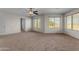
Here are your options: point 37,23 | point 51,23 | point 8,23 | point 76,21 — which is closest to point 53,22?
point 51,23

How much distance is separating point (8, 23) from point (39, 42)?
0.68 m

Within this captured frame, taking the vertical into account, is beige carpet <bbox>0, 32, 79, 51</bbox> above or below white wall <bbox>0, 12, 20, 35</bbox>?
below

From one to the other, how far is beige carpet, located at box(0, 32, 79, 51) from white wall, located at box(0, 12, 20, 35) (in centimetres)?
9

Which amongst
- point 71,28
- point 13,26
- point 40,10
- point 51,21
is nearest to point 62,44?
point 71,28

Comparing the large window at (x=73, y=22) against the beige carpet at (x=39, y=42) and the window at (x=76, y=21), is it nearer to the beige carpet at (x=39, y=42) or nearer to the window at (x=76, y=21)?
the window at (x=76, y=21)

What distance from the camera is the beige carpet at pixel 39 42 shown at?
214 cm

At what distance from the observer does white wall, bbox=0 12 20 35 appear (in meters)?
2.12

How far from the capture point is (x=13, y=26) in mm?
2193

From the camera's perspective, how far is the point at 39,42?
217cm

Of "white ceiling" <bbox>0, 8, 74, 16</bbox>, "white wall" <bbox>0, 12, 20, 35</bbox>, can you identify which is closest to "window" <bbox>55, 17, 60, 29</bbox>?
"white ceiling" <bbox>0, 8, 74, 16</bbox>

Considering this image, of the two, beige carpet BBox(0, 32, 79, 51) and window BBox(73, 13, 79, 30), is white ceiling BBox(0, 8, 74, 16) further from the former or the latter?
beige carpet BBox(0, 32, 79, 51)

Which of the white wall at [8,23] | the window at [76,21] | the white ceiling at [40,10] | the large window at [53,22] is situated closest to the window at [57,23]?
the large window at [53,22]

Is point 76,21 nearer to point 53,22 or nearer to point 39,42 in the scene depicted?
point 53,22

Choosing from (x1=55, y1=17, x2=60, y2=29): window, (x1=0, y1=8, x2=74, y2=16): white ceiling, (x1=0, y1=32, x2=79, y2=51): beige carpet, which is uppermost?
(x1=0, y1=8, x2=74, y2=16): white ceiling
